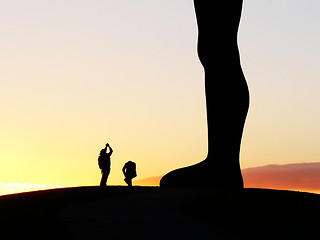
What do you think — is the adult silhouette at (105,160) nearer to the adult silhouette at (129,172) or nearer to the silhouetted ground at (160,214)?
the adult silhouette at (129,172)

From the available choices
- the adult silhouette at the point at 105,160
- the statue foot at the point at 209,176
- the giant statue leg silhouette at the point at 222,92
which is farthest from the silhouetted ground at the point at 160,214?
the adult silhouette at the point at 105,160

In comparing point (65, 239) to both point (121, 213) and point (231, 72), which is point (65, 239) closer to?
point (121, 213)

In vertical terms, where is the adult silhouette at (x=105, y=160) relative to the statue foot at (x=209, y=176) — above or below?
above

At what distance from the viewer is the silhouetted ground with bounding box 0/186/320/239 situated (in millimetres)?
11625

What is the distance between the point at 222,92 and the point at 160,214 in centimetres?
621

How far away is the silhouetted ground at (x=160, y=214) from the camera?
458 inches

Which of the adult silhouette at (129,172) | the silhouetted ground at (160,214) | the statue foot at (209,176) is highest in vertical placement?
the adult silhouette at (129,172)

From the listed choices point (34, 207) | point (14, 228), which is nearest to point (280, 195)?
point (34, 207)

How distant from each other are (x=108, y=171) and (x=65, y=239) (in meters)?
13.9

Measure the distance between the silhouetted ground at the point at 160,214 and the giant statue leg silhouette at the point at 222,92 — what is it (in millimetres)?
1720

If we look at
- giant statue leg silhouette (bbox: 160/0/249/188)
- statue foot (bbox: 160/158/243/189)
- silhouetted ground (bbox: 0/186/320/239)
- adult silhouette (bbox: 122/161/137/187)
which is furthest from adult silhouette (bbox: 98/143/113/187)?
silhouetted ground (bbox: 0/186/320/239)

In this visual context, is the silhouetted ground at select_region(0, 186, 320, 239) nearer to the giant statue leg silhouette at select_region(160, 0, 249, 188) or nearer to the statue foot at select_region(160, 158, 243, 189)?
the statue foot at select_region(160, 158, 243, 189)

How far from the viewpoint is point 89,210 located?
1409 cm

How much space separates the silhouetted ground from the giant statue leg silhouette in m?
1.72
